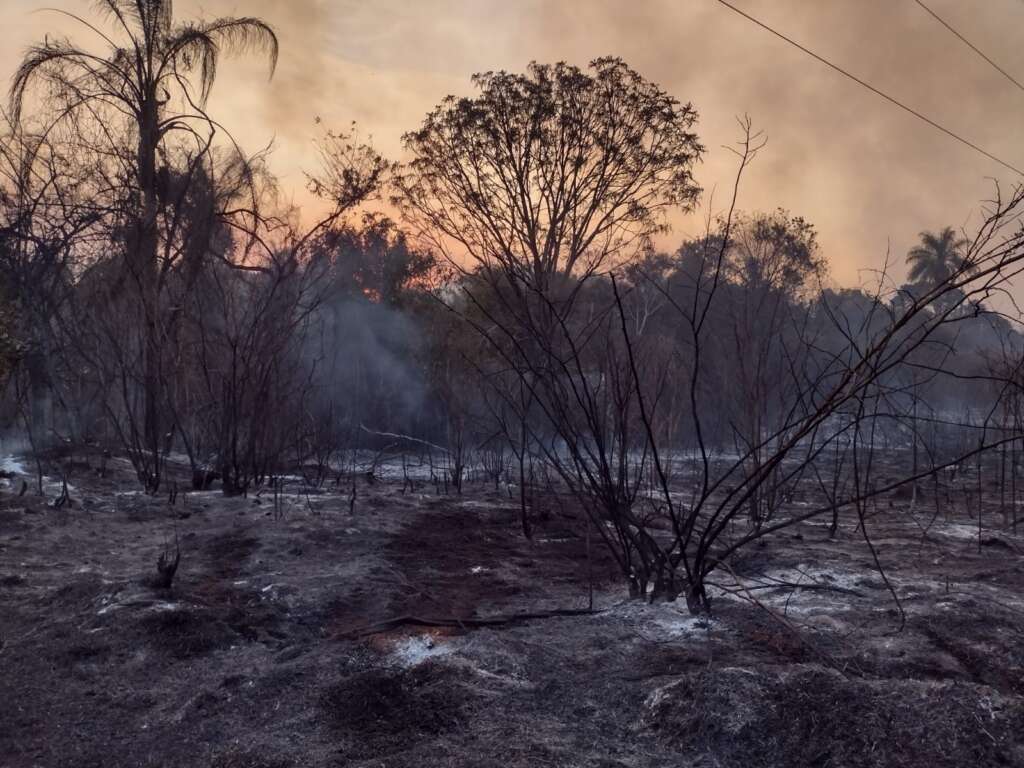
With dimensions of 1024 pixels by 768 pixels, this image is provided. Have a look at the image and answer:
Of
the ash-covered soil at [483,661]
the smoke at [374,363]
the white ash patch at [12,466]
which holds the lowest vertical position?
the ash-covered soil at [483,661]

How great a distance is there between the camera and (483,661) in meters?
3.27

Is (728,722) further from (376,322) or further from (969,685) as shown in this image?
(376,322)

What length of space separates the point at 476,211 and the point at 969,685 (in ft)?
38.1

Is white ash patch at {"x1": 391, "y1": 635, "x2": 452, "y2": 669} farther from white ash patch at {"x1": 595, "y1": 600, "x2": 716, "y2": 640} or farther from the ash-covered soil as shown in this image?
white ash patch at {"x1": 595, "y1": 600, "x2": 716, "y2": 640}

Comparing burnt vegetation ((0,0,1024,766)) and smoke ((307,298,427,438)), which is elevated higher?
smoke ((307,298,427,438))

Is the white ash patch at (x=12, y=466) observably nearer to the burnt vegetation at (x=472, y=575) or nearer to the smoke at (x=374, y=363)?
the burnt vegetation at (x=472, y=575)

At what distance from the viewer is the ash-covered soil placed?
101 inches

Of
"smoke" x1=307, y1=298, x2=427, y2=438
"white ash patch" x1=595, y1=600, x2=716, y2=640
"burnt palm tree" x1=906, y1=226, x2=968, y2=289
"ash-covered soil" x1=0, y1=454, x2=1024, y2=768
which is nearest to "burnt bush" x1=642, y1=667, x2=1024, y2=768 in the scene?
"ash-covered soil" x1=0, y1=454, x2=1024, y2=768

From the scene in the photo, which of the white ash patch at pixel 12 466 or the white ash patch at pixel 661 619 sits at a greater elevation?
the white ash patch at pixel 12 466

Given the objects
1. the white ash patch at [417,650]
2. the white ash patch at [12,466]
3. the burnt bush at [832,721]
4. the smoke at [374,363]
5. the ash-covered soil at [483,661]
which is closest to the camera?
the burnt bush at [832,721]

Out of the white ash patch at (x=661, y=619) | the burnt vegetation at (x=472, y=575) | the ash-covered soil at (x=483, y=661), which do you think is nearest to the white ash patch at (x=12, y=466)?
the burnt vegetation at (x=472, y=575)

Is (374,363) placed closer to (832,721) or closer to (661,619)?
(661,619)

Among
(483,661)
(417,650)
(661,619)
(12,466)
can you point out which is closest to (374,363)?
(12,466)

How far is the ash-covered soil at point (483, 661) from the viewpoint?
2.57m
